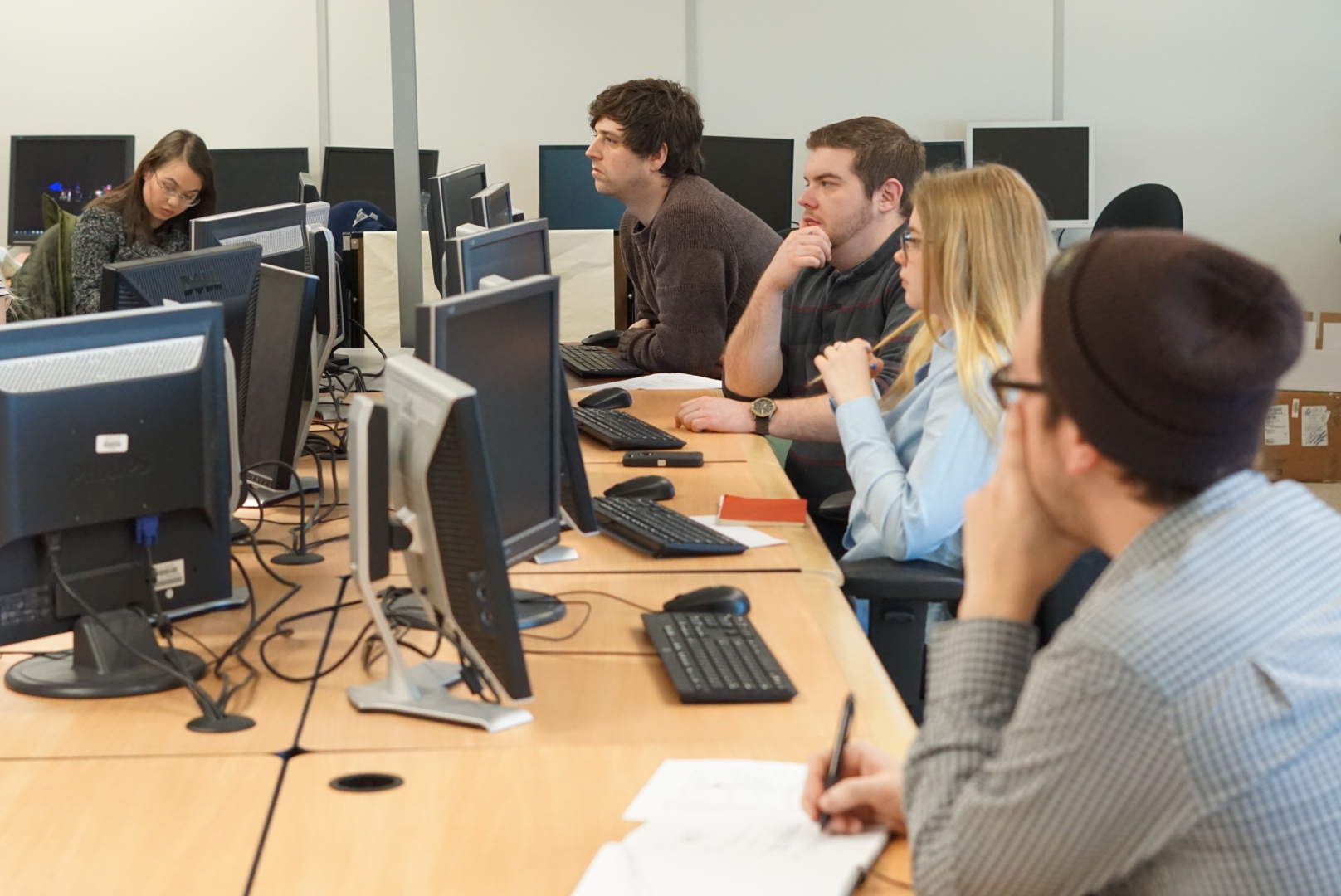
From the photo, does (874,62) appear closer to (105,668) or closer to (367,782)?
(105,668)

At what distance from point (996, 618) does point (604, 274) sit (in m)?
3.57

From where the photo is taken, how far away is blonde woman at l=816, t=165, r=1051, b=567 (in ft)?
6.90

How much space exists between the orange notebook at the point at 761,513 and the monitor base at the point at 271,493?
0.69 metres

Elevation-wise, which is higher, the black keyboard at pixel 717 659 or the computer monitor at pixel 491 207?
the computer monitor at pixel 491 207

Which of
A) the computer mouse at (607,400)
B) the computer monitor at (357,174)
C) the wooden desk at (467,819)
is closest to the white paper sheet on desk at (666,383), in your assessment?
A: the computer mouse at (607,400)

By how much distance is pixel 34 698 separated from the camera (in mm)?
1598

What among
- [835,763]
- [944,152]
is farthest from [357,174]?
[835,763]

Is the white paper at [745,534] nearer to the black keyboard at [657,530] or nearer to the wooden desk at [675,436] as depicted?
the black keyboard at [657,530]

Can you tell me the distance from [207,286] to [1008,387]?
144 centimetres

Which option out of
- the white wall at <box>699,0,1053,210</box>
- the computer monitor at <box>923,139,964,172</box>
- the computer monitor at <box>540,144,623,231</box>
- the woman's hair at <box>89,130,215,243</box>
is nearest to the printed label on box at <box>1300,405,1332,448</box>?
the computer monitor at <box>923,139,964,172</box>

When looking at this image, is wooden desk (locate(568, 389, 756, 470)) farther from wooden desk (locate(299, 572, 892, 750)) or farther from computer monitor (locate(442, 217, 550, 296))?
wooden desk (locate(299, 572, 892, 750))

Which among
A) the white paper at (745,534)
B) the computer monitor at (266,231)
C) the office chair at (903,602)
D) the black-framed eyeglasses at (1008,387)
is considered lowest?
the office chair at (903,602)

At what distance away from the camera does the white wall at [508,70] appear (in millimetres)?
6898

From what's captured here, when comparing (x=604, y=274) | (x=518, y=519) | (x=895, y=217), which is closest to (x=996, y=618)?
(x=518, y=519)
